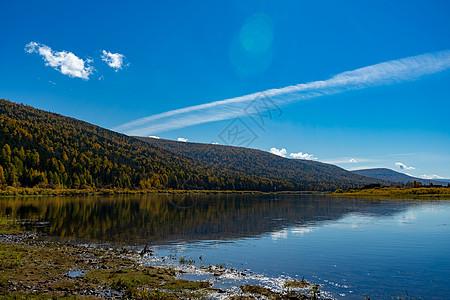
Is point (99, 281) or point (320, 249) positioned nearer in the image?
point (99, 281)

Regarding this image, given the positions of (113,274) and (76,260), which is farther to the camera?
(76,260)

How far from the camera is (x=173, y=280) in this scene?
1712cm

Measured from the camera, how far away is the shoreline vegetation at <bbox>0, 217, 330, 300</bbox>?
1410 centimetres

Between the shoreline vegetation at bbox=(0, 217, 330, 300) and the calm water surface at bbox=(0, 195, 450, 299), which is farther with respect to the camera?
the calm water surface at bbox=(0, 195, 450, 299)

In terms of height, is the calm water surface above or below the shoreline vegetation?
below

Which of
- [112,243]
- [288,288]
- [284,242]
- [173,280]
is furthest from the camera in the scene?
[284,242]

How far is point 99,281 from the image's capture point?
16109mm

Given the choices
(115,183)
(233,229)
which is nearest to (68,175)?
(115,183)

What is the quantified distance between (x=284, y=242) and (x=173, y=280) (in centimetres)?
1753

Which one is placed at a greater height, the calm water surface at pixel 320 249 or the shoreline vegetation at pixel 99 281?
the shoreline vegetation at pixel 99 281

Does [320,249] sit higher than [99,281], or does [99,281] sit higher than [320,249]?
[99,281]

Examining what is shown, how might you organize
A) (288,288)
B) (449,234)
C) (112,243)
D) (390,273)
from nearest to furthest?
(288,288)
(390,273)
(112,243)
(449,234)

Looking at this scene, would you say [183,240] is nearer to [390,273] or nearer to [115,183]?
[390,273]

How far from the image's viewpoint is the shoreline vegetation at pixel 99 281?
1410 cm
